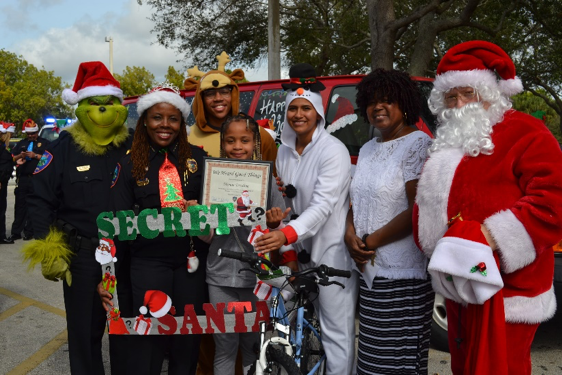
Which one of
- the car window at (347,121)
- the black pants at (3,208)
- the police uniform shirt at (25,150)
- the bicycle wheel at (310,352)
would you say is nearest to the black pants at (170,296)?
the bicycle wheel at (310,352)

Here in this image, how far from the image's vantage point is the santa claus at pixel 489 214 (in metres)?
2.38

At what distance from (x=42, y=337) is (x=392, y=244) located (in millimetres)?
3819

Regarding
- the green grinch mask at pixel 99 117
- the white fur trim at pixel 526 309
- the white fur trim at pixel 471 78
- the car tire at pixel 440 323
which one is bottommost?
the car tire at pixel 440 323

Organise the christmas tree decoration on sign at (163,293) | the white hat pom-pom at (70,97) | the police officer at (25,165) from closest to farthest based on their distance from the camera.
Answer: the christmas tree decoration on sign at (163,293) → the white hat pom-pom at (70,97) → the police officer at (25,165)

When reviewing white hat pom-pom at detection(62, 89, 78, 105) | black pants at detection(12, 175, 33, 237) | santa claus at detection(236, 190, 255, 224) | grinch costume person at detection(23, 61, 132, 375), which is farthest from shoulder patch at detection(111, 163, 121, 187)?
black pants at detection(12, 175, 33, 237)

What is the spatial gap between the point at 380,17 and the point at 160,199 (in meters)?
8.39

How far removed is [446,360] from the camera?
4.43 m

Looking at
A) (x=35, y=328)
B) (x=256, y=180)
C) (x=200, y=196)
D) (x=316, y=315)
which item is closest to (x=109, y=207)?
(x=200, y=196)

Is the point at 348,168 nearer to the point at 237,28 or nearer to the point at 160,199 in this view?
the point at 160,199

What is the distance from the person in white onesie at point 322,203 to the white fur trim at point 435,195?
0.59 m

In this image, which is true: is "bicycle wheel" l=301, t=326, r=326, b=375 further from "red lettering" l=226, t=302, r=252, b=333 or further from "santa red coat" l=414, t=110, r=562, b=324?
"santa red coat" l=414, t=110, r=562, b=324

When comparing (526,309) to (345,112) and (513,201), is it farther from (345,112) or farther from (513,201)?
(345,112)

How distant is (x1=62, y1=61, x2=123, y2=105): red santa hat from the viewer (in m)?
3.44

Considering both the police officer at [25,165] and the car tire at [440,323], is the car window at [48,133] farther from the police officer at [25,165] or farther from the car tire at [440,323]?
the car tire at [440,323]
